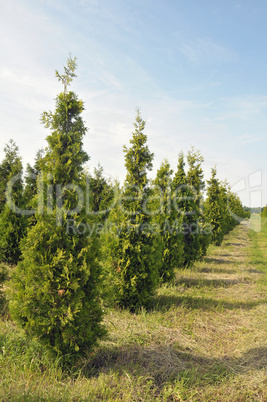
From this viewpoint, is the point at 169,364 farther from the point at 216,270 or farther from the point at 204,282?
the point at 216,270

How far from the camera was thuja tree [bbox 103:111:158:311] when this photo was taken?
6.55 meters

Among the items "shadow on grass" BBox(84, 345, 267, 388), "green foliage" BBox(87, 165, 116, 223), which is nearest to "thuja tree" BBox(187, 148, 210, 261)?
"green foliage" BBox(87, 165, 116, 223)

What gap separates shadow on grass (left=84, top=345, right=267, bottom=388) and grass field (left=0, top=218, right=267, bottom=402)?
0.5 inches

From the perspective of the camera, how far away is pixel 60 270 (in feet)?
13.5

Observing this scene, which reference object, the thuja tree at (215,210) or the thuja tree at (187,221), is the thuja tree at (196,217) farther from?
the thuja tree at (215,210)

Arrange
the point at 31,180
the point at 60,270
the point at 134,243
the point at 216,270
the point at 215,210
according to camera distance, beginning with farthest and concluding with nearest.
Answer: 1. the point at 215,210
2. the point at 31,180
3. the point at 216,270
4. the point at 134,243
5. the point at 60,270

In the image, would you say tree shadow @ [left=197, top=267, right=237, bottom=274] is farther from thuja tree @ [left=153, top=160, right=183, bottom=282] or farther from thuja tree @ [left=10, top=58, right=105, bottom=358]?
thuja tree @ [left=10, top=58, right=105, bottom=358]

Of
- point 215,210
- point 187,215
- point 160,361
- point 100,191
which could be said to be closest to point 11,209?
point 100,191

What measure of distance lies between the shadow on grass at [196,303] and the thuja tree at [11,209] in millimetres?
5602

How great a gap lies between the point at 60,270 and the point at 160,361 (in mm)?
2003

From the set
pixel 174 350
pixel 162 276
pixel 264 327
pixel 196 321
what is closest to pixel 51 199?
pixel 174 350

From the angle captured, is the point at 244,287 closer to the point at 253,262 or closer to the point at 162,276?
the point at 162,276

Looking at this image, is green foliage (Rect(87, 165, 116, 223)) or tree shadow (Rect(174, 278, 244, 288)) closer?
tree shadow (Rect(174, 278, 244, 288))

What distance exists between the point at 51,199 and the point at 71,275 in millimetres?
1160
